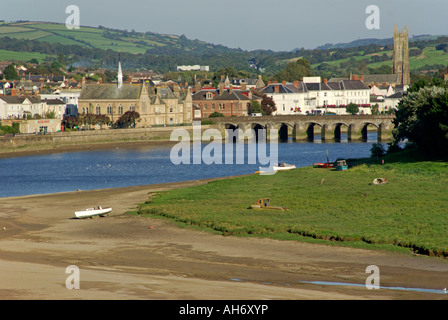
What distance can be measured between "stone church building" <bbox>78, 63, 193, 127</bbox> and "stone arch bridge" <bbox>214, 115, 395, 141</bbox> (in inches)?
407

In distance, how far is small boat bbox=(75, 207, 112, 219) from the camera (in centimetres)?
5359

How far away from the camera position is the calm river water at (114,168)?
78.4 metres

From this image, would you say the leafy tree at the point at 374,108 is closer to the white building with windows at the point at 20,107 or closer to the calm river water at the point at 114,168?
the calm river water at the point at 114,168

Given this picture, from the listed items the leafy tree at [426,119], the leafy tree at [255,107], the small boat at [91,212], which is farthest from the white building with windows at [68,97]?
the small boat at [91,212]

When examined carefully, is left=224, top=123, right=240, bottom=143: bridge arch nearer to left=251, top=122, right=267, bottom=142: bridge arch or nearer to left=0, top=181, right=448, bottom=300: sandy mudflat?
left=251, top=122, right=267, bottom=142: bridge arch

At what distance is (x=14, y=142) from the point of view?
4525 inches

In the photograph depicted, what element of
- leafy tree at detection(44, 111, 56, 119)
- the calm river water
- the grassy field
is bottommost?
the calm river water

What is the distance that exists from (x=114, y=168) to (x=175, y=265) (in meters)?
57.1

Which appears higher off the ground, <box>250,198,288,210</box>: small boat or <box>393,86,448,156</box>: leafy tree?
<box>393,86,448,156</box>: leafy tree

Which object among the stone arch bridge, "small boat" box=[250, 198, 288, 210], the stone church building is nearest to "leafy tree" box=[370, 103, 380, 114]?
the stone arch bridge

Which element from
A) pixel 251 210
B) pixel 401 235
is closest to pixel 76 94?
pixel 251 210

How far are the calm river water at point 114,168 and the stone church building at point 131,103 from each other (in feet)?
78.8

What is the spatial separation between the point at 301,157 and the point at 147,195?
42348 millimetres

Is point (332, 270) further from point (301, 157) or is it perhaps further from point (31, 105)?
point (31, 105)
